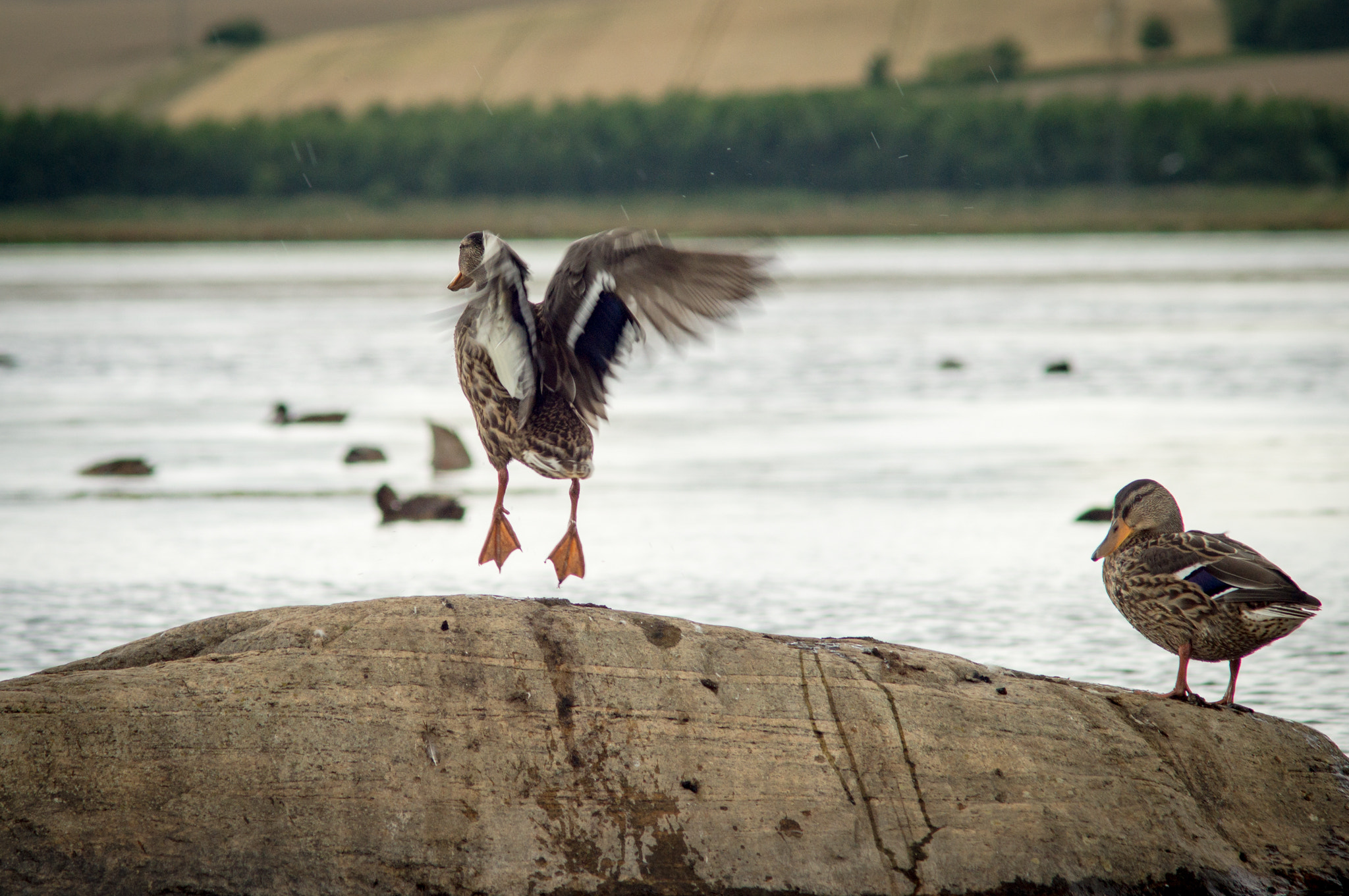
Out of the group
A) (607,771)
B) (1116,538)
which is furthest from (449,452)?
(607,771)

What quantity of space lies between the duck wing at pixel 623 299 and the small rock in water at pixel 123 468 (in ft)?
26.4

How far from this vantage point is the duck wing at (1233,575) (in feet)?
17.1

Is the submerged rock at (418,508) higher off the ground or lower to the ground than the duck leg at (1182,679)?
higher

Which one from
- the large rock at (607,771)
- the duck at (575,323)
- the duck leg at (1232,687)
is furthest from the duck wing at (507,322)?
the duck leg at (1232,687)

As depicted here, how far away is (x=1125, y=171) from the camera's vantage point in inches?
3971

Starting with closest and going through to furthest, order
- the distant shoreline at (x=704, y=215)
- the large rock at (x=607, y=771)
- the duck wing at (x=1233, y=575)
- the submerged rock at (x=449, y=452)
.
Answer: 1. the large rock at (x=607, y=771)
2. the duck wing at (x=1233, y=575)
3. the submerged rock at (x=449, y=452)
4. the distant shoreline at (x=704, y=215)

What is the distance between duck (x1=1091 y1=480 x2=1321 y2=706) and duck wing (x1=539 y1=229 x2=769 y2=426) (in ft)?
5.26

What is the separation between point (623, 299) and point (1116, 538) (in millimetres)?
1978

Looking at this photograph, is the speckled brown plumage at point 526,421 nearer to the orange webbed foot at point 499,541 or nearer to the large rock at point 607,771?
the orange webbed foot at point 499,541

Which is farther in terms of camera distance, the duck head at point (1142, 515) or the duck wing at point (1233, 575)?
the duck head at point (1142, 515)

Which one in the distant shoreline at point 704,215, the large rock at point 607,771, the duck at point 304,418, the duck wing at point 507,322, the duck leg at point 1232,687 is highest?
the distant shoreline at point 704,215

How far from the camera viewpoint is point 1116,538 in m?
5.71

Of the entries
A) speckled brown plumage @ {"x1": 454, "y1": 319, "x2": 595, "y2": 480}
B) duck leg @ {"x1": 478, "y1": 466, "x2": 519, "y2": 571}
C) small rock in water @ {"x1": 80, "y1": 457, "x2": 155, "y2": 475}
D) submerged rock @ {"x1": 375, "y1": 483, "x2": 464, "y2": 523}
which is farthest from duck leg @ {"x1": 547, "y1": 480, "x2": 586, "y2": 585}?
small rock in water @ {"x1": 80, "y1": 457, "x2": 155, "y2": 475}

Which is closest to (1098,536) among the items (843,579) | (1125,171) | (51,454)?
(843,579)
